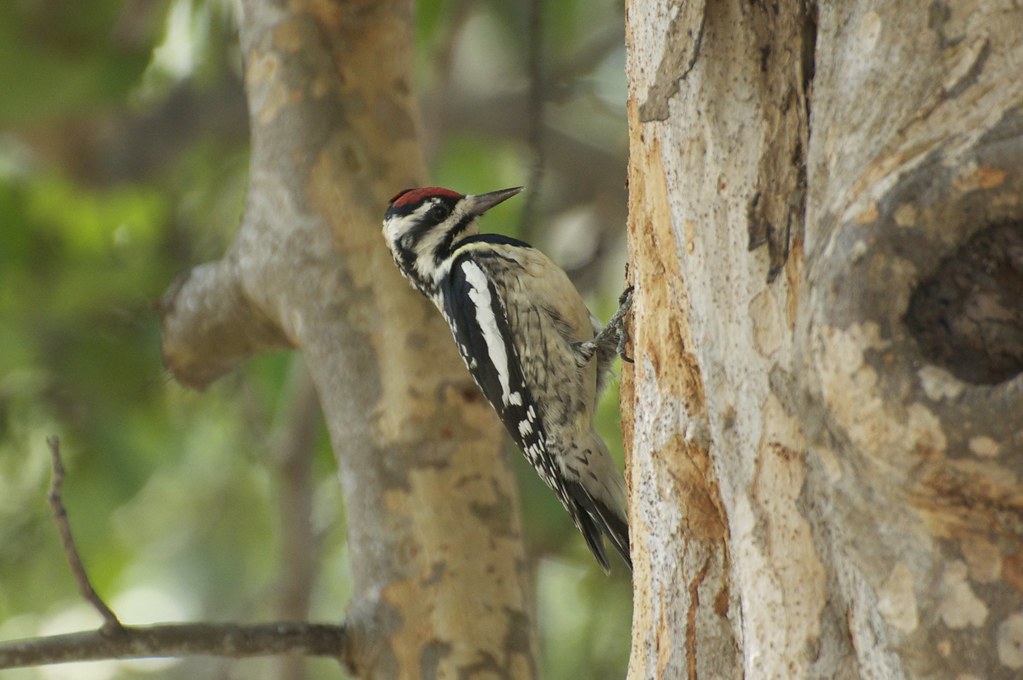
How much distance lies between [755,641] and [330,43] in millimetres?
1701

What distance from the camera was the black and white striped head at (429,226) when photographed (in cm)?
246

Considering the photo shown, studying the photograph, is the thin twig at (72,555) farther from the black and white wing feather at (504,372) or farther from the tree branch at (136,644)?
the black and white wing feather at (504,372)

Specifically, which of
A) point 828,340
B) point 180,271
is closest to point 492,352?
point 180,271

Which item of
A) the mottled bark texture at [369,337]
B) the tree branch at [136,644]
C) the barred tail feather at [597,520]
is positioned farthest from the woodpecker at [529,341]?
the tree branch at [136,644]

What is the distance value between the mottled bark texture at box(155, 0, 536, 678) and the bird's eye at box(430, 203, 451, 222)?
0.09 metres

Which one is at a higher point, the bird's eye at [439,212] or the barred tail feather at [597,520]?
the bird's eye at [439,212]

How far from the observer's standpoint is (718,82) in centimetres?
143

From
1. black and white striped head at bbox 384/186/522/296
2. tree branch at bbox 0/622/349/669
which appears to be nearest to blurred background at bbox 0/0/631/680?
black and white striped head at bbox 384/186/522/296

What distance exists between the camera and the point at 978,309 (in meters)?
1.09

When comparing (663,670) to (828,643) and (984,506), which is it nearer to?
(828,643)

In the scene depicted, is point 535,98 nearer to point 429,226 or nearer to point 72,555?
point 429,226

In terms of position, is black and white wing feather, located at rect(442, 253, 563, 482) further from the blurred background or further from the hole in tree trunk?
the hole in tree trunk

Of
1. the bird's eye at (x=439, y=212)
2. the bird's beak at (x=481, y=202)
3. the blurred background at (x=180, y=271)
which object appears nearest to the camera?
the bird's eye at (x=439, y=212)

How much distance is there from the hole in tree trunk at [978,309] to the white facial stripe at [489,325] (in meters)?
1.45
